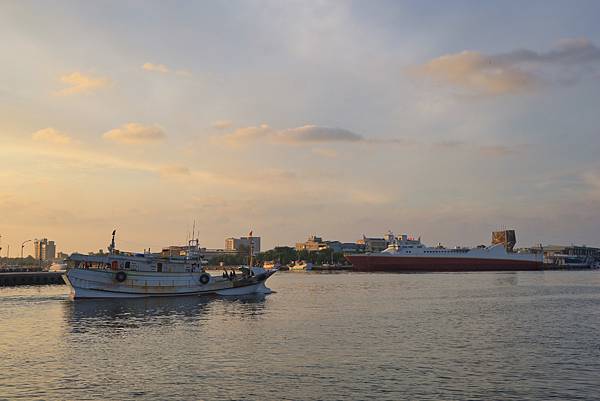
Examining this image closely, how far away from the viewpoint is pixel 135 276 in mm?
71125

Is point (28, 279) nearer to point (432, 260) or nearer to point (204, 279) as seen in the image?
point (204, 279)

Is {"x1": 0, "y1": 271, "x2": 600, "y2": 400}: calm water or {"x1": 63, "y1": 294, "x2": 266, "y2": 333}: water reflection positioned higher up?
{"x1": 63, "y1": 294, "x2": 266, "y2": 333}: water reflection

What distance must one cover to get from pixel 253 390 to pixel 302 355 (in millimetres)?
8144

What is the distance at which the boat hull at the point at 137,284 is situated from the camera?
69625 millimetres

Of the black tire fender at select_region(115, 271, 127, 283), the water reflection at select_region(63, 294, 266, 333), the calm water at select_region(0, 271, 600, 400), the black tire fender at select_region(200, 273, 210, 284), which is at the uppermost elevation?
the black tire fender at select_region(115, 271, 127, 283)

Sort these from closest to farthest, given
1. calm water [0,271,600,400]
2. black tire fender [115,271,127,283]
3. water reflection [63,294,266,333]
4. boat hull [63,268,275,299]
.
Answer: calm water [0,271,600,400] < water reflection [63,294,266,333] < boat hull [63,268,275,299] < black tire fender [115,271,127,283]

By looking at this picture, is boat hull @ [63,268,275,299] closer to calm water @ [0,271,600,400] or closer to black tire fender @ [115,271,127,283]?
black tire fender @ [115,271,127,283]

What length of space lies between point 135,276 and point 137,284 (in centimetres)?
102

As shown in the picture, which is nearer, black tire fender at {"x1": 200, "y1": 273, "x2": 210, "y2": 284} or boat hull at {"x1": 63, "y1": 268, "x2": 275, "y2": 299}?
boat hull at {"x1": 63, "y1": 268, "x2": 275, "y2": 299}

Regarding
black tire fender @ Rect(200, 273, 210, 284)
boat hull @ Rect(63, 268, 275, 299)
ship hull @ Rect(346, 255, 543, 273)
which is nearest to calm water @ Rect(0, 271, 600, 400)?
boat hull @ Rect(63, 268, 275, 299)

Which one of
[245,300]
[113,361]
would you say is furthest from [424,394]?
[245,300]

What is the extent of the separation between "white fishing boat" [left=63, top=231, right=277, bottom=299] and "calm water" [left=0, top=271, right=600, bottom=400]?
29.9 feet

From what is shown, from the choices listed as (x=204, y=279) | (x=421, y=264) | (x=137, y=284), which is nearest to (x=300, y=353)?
(x=137, y=284)

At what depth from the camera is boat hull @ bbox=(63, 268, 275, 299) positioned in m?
69.6
